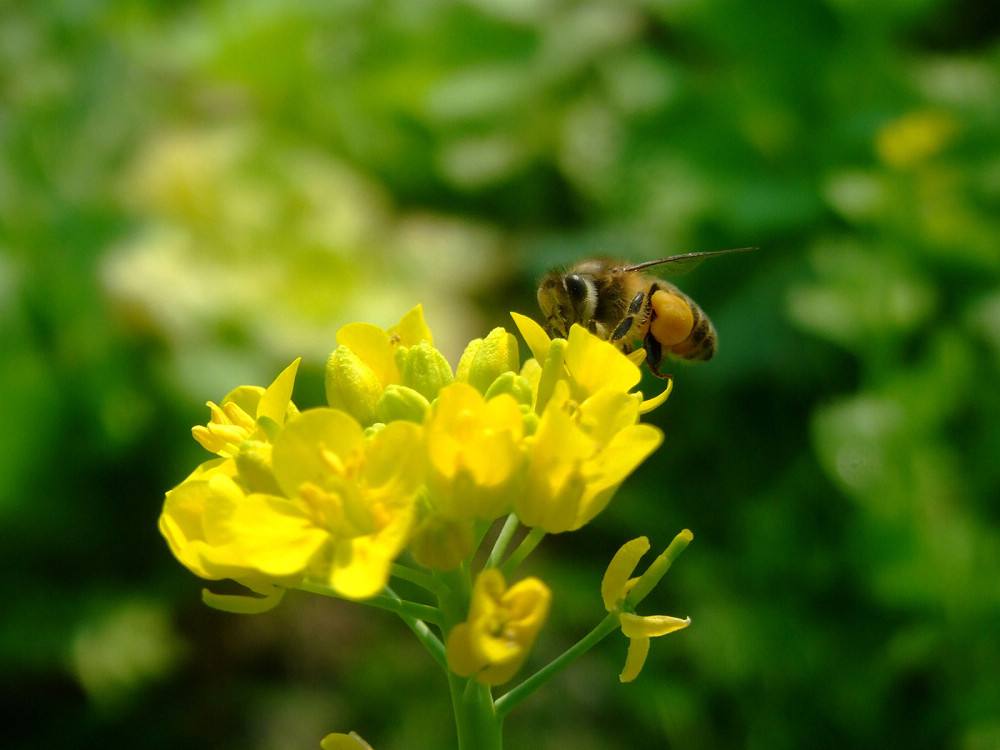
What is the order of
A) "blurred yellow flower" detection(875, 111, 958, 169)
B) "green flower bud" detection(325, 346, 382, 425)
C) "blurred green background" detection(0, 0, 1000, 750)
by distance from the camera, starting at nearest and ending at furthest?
"green flower bud" detection(325, 346, 382, 425) → "blurred green background" detection(0, 0, 1000, 750) → "blurred yellow flower" detection(875, 111, 958, 169)

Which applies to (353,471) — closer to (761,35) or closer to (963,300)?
(963,300)

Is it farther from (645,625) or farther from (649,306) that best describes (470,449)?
(649,306)

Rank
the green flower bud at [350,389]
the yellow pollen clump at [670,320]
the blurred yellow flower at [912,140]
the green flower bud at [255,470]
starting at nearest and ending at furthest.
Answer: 1. the green flower bud at [255,470]
2. the green flower bud at [350,389]
3. the yellow pollen clump at [670,320]
4. the blurred yellow flower at [912,140]

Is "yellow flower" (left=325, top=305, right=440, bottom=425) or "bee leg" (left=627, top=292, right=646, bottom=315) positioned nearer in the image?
"yellow flower" (left=325, top=305, right=440, bottom=425)

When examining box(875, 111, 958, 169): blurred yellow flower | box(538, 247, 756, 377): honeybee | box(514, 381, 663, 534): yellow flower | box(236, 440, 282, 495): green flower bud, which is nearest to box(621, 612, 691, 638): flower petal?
box(514, 381, 663, 534): yellow flower

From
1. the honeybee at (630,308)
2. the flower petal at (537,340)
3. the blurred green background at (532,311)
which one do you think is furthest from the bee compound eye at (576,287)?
the blurred green background at (532,311)

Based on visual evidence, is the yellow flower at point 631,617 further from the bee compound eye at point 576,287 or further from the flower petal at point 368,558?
the bee compound eye at point 576,287

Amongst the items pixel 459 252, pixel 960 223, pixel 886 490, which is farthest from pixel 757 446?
pixel 459 252

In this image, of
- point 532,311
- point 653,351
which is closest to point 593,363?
point 653,351

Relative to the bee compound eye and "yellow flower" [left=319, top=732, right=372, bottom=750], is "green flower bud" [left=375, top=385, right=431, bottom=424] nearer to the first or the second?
"yellow flower" [left=319, top=732, right=372, bottom=750]
